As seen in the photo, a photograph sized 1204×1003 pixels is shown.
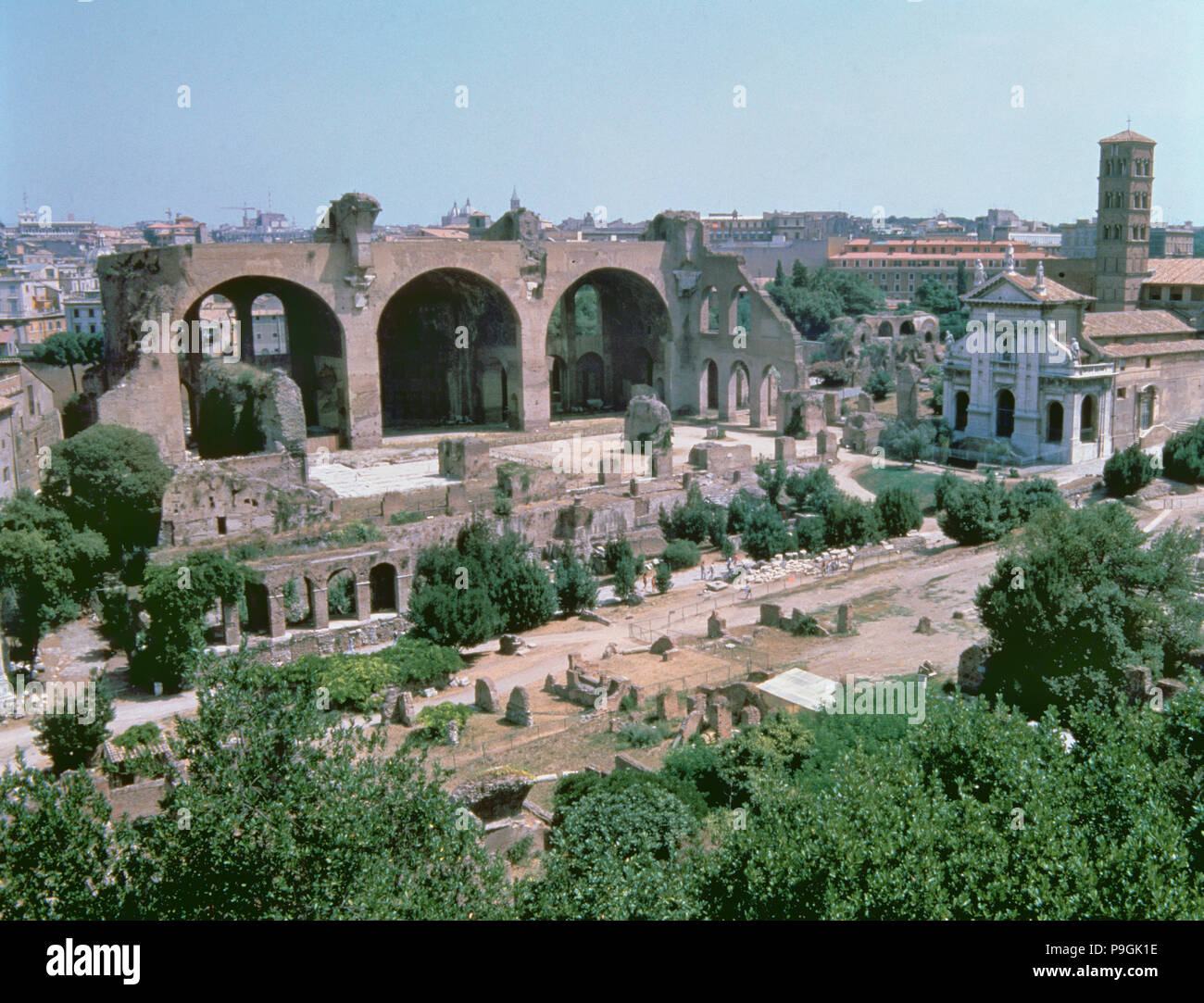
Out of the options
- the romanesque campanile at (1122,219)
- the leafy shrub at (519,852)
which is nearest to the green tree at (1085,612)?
the leafy shrub at (519,852)

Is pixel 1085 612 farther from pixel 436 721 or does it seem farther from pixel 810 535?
pixel 810 535

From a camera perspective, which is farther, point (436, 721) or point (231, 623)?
point (231, 623)

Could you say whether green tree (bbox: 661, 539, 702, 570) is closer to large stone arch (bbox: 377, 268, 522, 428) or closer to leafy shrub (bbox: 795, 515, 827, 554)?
leafy shrub (bbox: 795, 515, 827, 554)

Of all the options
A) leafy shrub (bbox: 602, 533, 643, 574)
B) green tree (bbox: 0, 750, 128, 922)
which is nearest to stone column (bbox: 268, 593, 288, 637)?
leafy shrub (bbox: 602, 533, 643, 574)

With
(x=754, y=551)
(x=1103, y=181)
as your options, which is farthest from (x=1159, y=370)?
(x=754, y=551)

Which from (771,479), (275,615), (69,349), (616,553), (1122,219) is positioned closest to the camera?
(275,615)

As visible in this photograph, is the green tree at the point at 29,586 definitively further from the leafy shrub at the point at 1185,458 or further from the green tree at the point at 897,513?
the leafy shrub at the point at 1185,458

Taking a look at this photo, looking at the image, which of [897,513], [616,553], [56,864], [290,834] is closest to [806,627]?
[616,553]
